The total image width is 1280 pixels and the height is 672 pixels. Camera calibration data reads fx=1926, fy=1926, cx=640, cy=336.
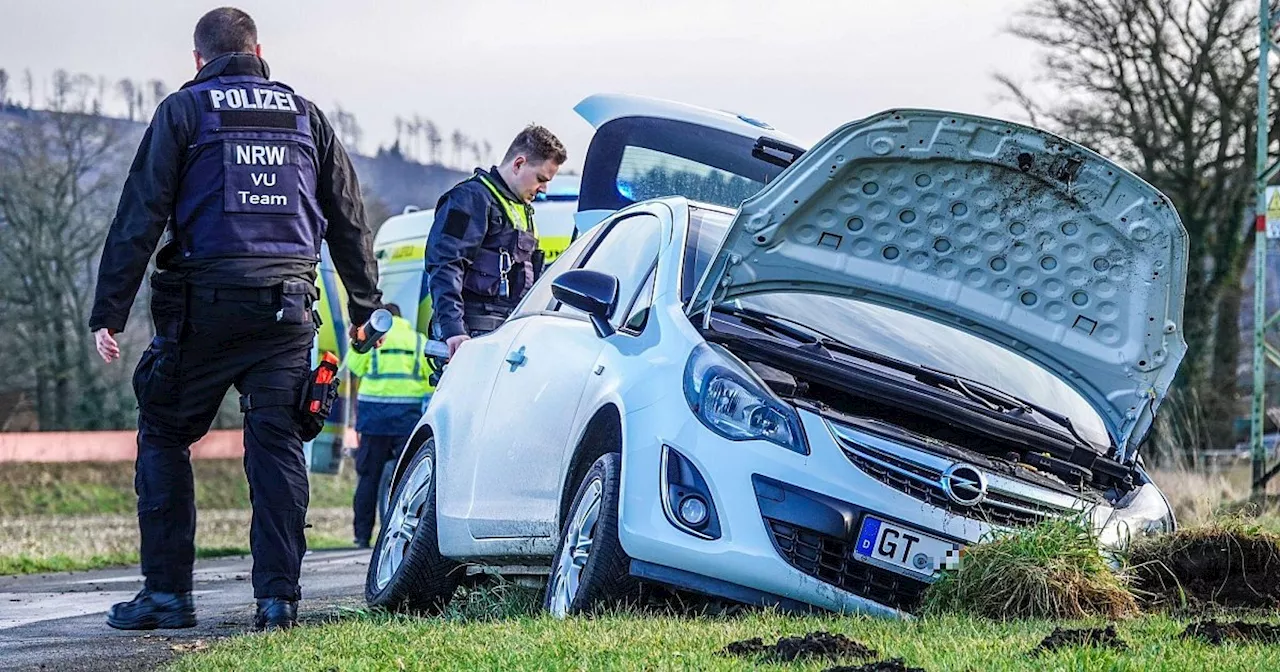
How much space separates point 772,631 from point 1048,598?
1000 mm

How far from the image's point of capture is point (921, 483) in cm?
556

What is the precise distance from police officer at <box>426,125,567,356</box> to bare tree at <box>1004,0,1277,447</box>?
2396 cm

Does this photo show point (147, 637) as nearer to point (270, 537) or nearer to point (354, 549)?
point (270, 537)

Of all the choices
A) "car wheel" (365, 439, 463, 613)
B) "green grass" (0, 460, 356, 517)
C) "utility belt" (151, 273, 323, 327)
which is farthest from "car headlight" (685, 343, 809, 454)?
"green grass" (0, 460, 356, 517)

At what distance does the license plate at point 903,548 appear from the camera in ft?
17.9

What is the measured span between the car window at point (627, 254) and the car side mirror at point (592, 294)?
0.05 metres

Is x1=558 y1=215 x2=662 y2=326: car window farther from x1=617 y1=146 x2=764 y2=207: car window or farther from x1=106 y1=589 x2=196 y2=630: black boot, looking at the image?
x1=617 y1=146 x2=764 y2=207: car window

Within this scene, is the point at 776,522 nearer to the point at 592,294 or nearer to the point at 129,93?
the point at 592,294

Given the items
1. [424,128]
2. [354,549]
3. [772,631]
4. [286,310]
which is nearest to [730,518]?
[772,631]

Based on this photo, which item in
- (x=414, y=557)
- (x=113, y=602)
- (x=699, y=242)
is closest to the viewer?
(x=699, y=242)

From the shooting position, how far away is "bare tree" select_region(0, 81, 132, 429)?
49656 millimetres

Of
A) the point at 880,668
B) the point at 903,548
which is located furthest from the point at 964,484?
the point at 880,668

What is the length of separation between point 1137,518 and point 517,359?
7.53ft

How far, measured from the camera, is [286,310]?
659 centimetres
